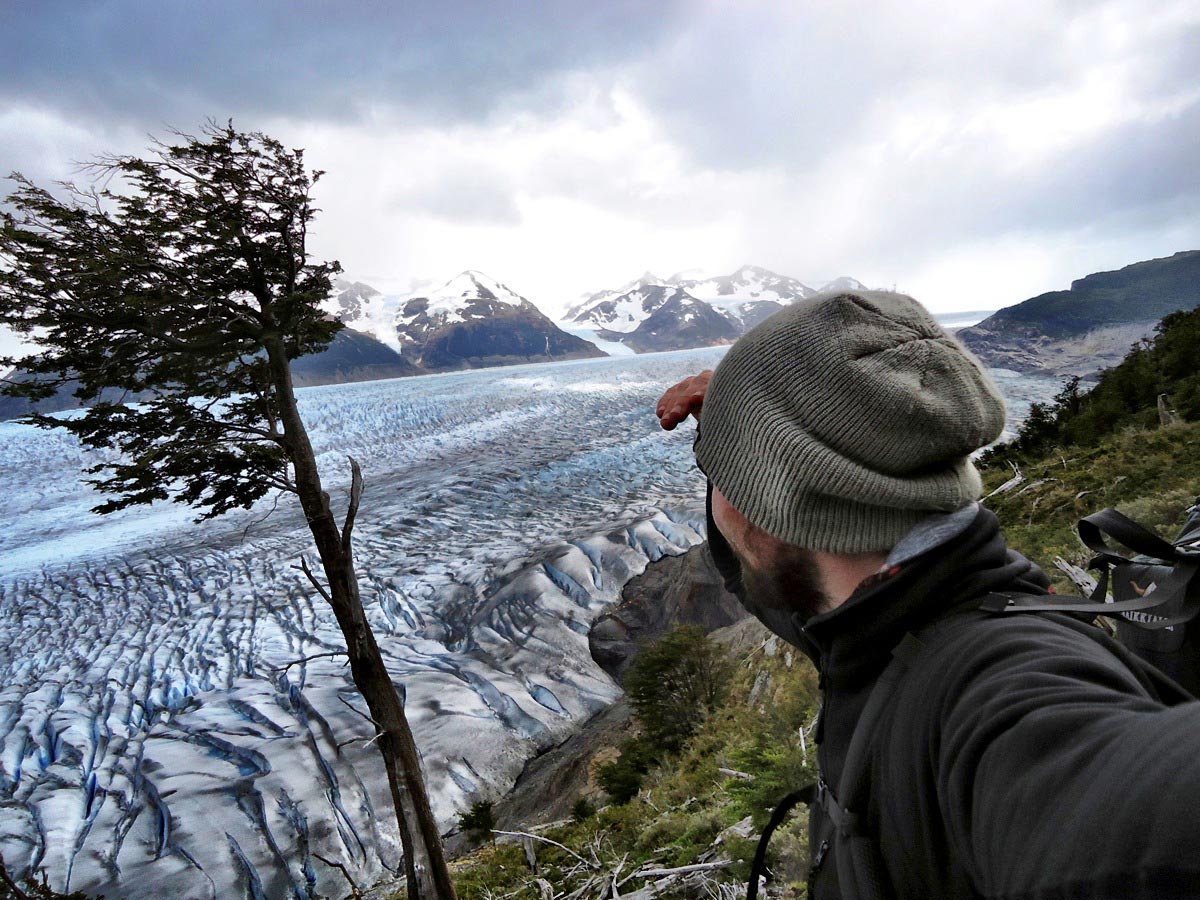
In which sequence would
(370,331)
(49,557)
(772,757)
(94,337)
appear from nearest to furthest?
(772,757) → (94,337) → (49,557) → (370,331)

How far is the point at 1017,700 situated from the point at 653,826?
227 inches

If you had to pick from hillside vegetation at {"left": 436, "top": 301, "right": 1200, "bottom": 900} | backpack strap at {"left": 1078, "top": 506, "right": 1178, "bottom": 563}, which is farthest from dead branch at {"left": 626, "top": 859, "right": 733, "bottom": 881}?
backpack strap at {"left": 1078, "top": 506, "right": 1178, "bottom": 563}

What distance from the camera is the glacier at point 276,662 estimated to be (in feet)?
35.1

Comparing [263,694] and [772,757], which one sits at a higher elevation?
[772,757]

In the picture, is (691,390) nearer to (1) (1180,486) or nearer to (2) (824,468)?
(2) (824,468)

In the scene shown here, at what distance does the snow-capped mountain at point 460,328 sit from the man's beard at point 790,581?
159137 mm

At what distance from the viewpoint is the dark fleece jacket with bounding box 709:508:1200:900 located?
0.47m

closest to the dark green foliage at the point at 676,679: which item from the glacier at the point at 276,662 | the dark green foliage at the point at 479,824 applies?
the dark green foliage at the point at 479,824

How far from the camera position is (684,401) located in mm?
1470

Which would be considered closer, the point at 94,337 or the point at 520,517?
the point at 94,337

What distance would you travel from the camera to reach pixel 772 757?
434 cm

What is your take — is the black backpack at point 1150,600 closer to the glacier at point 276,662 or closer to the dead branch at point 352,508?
the glacier at point 276,662

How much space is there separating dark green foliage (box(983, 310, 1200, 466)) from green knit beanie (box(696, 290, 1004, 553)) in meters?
14.9

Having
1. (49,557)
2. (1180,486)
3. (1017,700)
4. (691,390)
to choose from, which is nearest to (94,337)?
(691,390)
